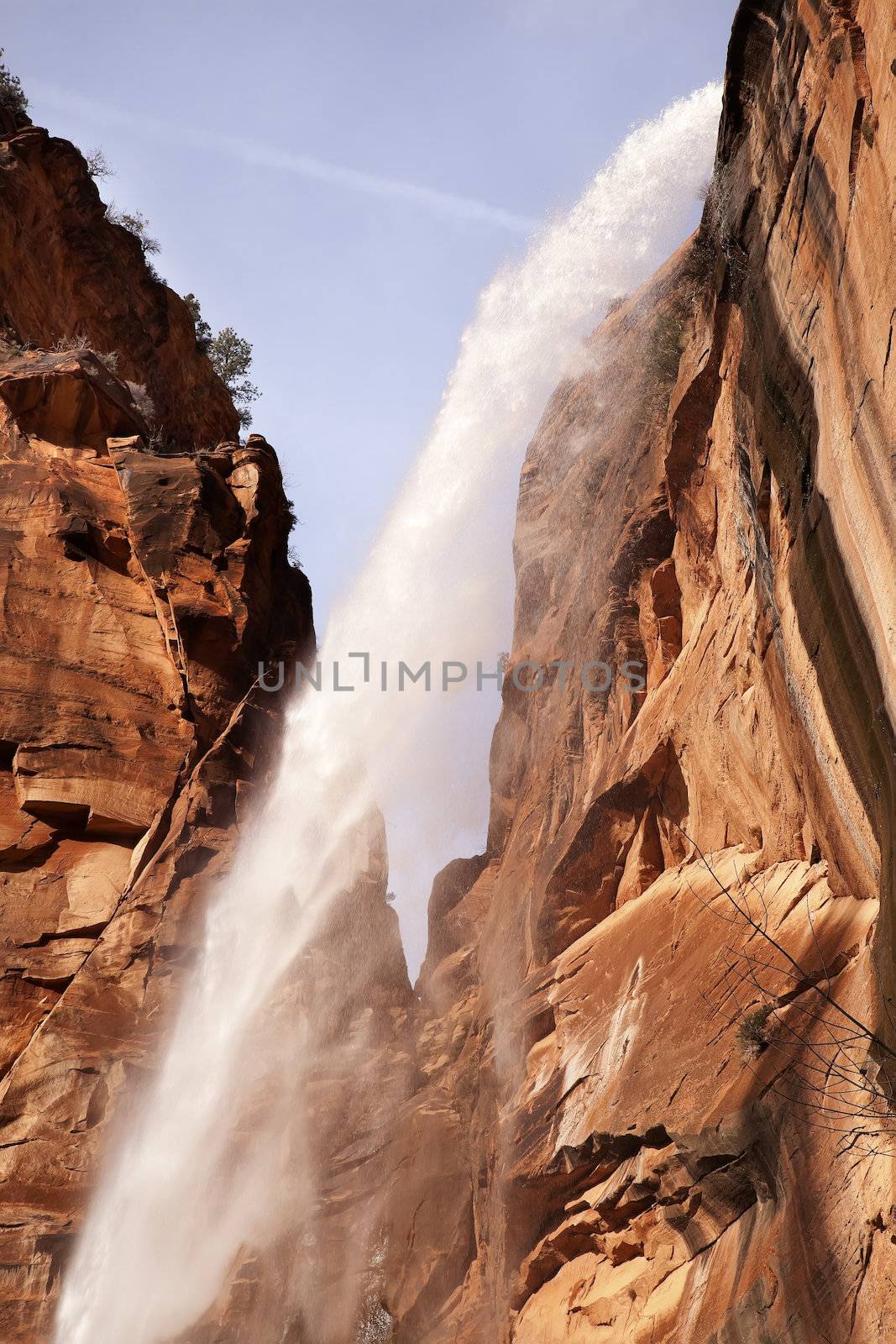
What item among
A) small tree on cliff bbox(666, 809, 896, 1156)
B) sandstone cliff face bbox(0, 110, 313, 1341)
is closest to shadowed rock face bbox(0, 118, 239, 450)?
sandstone cliff face bbox(0, 110, 313, 1341)

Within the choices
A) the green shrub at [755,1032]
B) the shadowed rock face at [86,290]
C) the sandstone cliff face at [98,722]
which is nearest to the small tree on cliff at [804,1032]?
the green shrub at [755,1032]

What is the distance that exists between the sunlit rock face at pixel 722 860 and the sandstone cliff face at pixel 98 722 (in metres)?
3.72

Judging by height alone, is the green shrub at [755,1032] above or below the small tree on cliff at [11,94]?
below

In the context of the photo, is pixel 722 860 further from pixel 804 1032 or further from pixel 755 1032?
pixel 804 1032

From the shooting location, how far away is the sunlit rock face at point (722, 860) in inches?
249

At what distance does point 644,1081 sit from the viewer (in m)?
9.17

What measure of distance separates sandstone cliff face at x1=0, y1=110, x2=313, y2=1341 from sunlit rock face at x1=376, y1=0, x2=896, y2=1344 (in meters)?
3.72

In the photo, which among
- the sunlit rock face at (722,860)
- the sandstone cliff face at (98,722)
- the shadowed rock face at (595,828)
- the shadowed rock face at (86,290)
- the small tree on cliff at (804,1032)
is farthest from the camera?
the shadowed rock face at (86,290)

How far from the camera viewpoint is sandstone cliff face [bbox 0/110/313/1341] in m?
12.7

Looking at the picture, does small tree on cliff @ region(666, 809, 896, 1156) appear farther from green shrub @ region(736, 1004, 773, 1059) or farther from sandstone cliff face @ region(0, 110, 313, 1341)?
sandstone cliff face @ region(0, 110, 313, 1341)

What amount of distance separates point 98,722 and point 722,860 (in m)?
9.31

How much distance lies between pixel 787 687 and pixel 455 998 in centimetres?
883

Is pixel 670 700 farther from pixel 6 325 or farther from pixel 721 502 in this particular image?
pixel 6 325

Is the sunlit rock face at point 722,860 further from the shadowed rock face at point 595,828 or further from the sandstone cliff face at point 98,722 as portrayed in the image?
the sandstone cliff face at point 98,722
